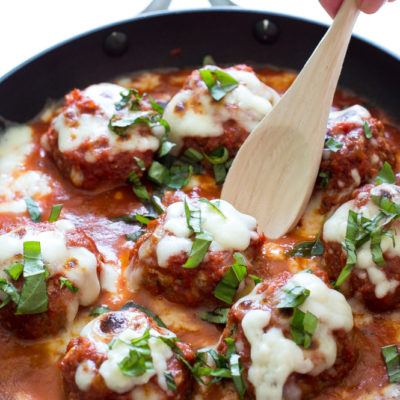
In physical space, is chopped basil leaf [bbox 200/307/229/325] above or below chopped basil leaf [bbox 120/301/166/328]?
above

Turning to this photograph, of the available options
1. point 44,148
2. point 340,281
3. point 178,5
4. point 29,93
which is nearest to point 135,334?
point 340,281

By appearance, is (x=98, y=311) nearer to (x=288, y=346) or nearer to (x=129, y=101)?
(x=288, y=346)

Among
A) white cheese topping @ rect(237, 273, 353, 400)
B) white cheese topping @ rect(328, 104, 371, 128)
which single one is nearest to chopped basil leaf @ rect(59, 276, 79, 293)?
white cheese topping @ rect(237, 273, 353, 400)

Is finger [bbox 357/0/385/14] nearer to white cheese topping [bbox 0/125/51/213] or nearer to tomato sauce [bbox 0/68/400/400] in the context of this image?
tomato sauce [bbox 0/68/400/400]

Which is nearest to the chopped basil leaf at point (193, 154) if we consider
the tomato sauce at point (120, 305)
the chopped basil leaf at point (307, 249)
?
the tomato sauce at point (120, 305)

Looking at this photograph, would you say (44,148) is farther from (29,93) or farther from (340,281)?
(340,281)

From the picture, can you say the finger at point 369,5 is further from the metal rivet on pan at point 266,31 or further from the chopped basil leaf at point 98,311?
the chopped basil leaf at point 98,311

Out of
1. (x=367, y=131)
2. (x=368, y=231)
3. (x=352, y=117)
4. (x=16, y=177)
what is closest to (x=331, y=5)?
(x=352, y=117)
